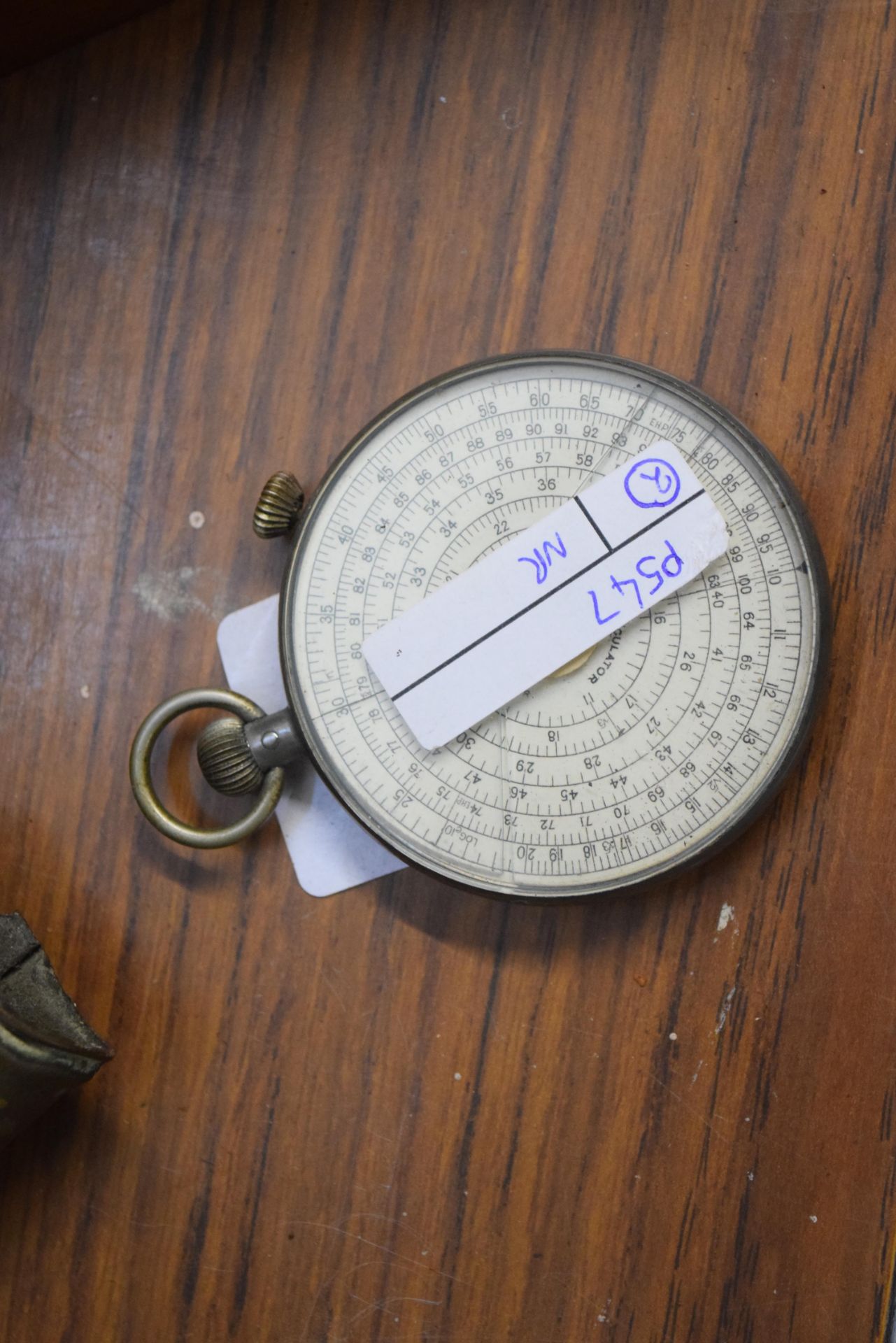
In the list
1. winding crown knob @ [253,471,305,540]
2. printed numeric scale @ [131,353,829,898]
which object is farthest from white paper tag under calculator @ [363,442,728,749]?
winding crown knob @ [253,471,305,540]

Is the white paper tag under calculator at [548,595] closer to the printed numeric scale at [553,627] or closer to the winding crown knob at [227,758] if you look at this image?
the printed numeric scale at [553,627]

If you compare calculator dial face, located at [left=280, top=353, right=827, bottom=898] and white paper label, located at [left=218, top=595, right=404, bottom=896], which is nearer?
calculator dial face, located at [left=280, top=353, right=827, bottom=898]

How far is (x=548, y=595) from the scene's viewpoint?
2.97 feet

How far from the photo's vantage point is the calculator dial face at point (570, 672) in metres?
0.90

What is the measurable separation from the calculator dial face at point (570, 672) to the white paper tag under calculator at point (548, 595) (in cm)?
2

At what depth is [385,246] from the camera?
1021 mm

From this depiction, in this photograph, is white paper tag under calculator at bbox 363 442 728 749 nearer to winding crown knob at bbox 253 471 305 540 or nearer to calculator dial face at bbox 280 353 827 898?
calculator dial face at bbox 280 353 827 898

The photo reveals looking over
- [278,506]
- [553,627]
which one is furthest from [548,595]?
[278,506]

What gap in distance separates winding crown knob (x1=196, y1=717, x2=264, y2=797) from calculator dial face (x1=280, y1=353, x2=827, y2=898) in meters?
0.06

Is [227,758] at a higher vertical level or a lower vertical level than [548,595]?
lower

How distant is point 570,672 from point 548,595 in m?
0.06

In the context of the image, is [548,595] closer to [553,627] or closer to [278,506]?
[553,627]

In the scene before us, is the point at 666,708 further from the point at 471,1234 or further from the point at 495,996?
the point at 471,1234

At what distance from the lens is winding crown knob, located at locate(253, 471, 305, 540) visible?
93 cm
